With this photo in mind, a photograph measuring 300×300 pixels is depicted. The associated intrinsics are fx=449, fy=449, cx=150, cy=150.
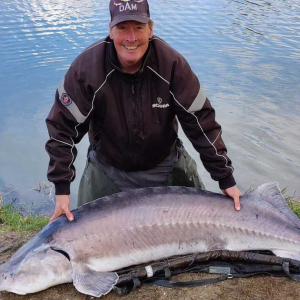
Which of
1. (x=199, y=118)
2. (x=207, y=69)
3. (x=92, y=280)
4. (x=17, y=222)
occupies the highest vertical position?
(x=199, y=118)

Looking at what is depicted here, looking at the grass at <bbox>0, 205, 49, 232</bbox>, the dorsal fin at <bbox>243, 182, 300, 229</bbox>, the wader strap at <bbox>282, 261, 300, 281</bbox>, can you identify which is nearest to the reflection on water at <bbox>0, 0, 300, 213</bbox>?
the grass at <bbox>0, 205, 49, 232</bbox>

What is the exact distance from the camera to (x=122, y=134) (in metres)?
4.05

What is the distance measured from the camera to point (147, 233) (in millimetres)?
3527

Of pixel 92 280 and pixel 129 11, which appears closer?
pixel 92 280

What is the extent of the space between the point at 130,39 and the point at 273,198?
1787mm

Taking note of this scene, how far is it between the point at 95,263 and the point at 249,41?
34.0 ft

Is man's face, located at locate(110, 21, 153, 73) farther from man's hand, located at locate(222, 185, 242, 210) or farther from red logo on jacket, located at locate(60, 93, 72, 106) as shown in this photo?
man's hand, located at locate(222, 185, 242, 210)

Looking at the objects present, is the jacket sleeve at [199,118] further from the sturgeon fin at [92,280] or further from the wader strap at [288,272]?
the sturgeon fin at [92,280]

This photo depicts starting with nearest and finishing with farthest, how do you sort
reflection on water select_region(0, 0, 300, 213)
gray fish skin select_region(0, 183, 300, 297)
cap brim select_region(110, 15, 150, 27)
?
gray fish skin select_region(0, 183, 300, 297) < cap brim select_region(110, 15, 150, 27) < reflection on water select_region(0, 0, 300, 213)

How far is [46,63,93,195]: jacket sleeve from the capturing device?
12.1ft

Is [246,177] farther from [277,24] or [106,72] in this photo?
[277,24]

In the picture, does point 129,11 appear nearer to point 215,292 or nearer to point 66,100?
point 66,100

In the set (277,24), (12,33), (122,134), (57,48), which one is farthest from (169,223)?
(277,24)

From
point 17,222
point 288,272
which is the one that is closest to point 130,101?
point 288,272
